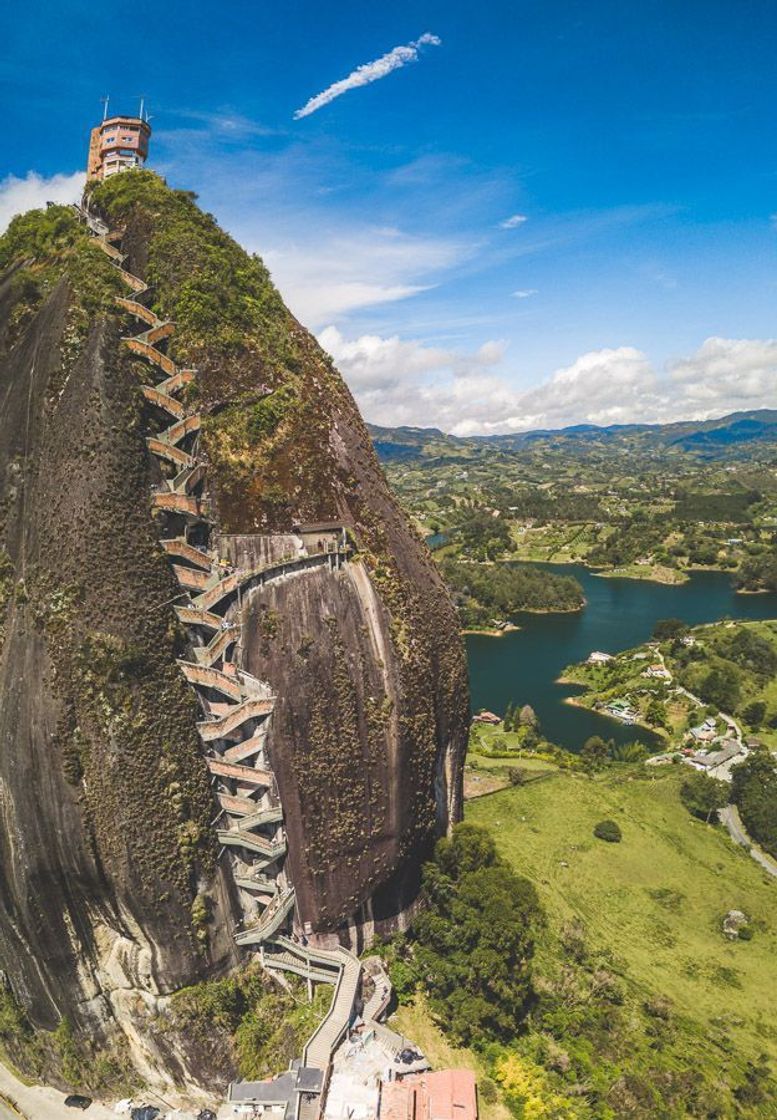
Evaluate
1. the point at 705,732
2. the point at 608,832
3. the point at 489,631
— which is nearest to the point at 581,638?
the point at 489,631

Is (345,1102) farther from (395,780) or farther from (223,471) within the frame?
(223,471)

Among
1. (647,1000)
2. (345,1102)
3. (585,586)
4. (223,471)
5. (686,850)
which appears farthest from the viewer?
(585,586)

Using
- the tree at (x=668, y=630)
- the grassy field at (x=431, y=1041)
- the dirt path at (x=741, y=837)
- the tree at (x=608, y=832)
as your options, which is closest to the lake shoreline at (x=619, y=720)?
the dirt path at (x=741, y=837)

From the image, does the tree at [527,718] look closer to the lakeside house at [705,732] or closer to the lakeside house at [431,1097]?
the lakeside house at [705,732]

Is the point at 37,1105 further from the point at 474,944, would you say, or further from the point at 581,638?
the point at 581,638

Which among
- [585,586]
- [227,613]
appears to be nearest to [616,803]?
[227,613]

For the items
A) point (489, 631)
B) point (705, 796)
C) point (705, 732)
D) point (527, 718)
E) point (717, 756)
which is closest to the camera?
point (705, 796)

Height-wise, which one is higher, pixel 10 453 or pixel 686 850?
pixel 10 453
